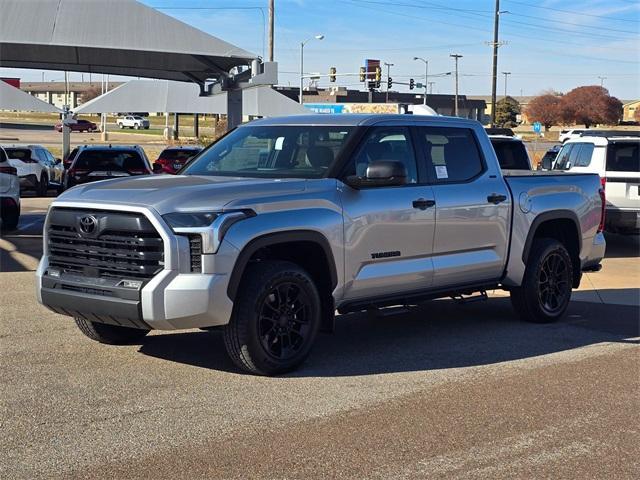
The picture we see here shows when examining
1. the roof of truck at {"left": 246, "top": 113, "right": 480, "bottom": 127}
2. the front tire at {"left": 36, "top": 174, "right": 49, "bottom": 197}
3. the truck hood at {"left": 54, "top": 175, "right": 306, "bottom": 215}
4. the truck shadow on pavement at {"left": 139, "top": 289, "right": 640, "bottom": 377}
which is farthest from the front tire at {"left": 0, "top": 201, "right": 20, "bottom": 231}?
the front tire at {"left": 36, "top": 174, "right": 49, "bottom": 197}

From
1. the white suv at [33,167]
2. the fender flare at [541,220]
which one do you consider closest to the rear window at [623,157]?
the fender flare at [541,220]

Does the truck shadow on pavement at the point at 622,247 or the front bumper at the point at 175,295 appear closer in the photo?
the front bumper at the point at 175,295

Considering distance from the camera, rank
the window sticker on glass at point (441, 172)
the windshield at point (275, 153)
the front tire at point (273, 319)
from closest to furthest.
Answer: the front tire at point (273, 319), the windshield at point (275, 153), the window sticker on glass at point (441, 172)

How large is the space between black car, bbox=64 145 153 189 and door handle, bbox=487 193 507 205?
33.1 ft

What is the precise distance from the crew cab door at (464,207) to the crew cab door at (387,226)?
162 mm

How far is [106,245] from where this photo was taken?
6281 millimetres

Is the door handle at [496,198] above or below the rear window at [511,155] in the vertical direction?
below

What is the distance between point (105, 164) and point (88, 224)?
1171 cm

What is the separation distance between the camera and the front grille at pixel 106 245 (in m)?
6.06

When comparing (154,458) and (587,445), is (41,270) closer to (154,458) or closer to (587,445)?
(154,458)

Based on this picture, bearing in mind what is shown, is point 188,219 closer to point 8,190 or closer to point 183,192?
point 183,192

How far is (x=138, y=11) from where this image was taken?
14492mm

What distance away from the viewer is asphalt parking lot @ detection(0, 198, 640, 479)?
4809mm

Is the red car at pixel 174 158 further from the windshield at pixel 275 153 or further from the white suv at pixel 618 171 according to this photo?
the windshield at pixel 275 153
